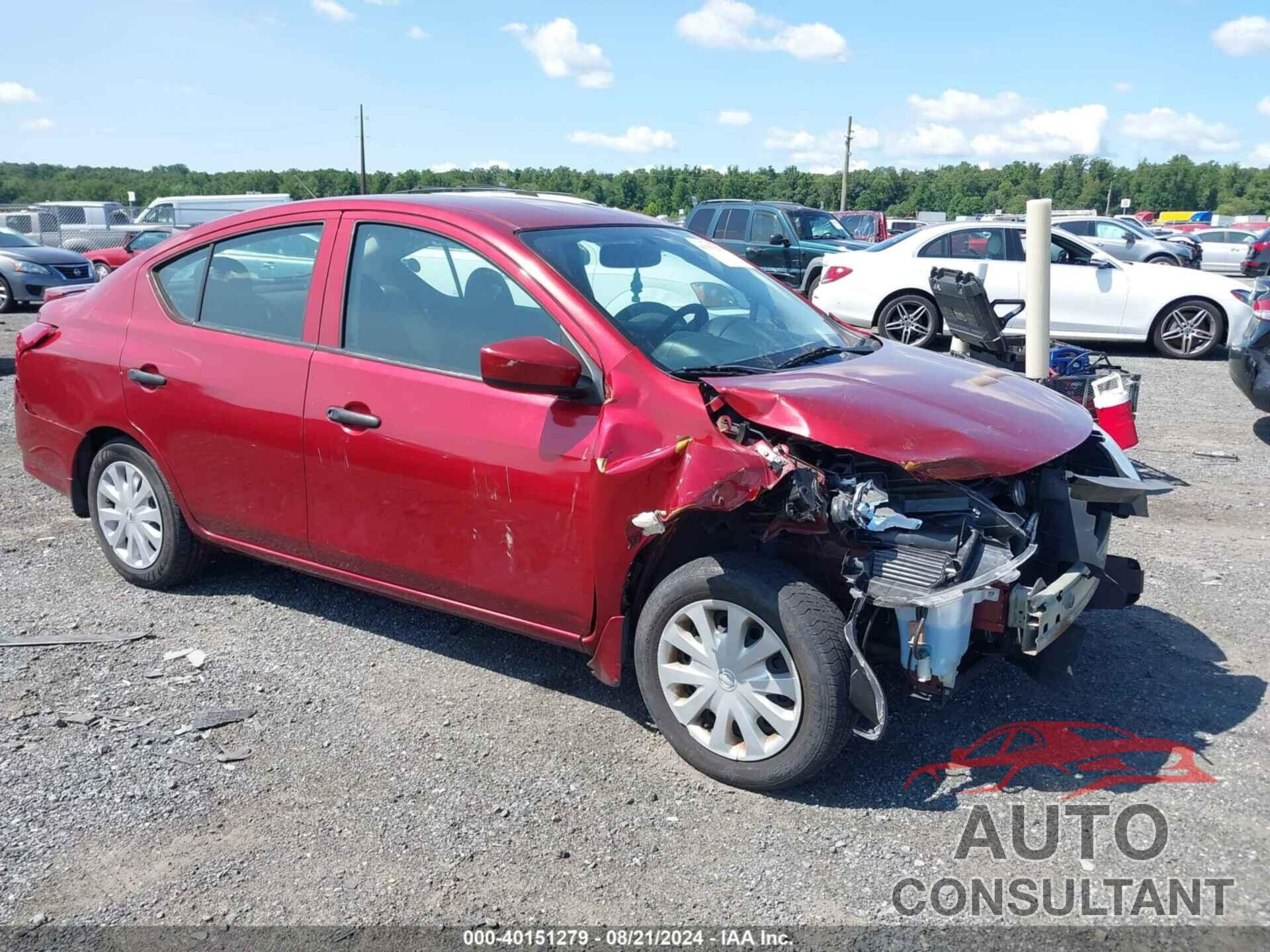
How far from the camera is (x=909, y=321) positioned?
1269 centimetres

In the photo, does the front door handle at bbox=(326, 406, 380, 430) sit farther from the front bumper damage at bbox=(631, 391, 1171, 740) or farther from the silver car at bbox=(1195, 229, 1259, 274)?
the silver car at bbox=(1195, 229, 1259, 274)

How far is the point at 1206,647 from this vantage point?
4484 mm

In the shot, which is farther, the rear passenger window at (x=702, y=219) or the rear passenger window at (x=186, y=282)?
the rear passenger window at (x=702, y=219)

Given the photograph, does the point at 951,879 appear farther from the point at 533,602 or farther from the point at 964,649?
the point at 533,602

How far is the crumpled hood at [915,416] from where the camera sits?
10.6ft

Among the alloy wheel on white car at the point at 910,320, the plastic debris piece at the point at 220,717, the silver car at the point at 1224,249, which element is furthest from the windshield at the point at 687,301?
the silver car at the point at 1224,249

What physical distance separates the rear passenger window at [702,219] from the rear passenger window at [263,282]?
12.9 metres

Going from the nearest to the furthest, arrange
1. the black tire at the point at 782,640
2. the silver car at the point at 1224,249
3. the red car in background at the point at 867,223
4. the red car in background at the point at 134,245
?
the black tire at the point at 782,640 → the red car in background at the point at 134,245 → the red car in background at the point at 867,223 → the silver car at the point at 1224,249

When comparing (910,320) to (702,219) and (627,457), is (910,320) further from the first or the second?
(627,457)

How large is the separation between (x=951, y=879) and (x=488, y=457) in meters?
1.94

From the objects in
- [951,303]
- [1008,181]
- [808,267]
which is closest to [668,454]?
[951,303]

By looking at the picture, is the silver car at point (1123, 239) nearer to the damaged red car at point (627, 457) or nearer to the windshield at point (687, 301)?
the windshield at point (687, 301)

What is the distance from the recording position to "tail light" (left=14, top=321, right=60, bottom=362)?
5043mm

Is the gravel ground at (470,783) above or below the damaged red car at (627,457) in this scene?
below
